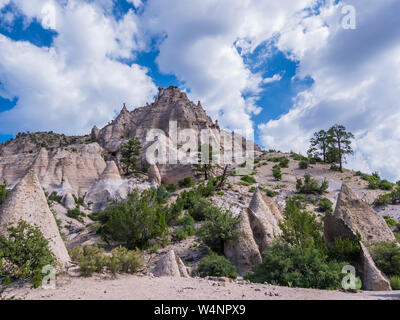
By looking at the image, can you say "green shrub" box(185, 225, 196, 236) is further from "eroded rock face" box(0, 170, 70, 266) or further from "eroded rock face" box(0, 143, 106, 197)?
"eroded rock face" box(0, 143, 106, 197)

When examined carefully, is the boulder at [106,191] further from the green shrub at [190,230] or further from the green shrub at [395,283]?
the green shrub at [395,283]

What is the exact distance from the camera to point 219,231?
9.89 meters

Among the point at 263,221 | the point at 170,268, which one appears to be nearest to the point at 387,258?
the point at 263,221

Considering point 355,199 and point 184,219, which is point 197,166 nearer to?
point 184,219

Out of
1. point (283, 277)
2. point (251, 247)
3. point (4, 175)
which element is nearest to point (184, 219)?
point (251, 247)

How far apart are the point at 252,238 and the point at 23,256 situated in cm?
712

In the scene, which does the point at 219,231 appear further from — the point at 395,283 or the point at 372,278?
the point at 395,283

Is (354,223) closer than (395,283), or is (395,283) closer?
(395,283)

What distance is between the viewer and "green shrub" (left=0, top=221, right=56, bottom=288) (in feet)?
16.6

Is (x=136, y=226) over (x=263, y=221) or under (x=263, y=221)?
under

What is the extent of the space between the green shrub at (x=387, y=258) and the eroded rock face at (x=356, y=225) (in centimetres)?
66

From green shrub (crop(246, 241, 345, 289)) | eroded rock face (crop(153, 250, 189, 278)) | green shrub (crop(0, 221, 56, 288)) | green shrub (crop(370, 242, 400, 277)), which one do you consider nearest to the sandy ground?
green shrub (crop(0, 221, 56, 288))

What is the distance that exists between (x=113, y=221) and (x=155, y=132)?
40.9 metres
